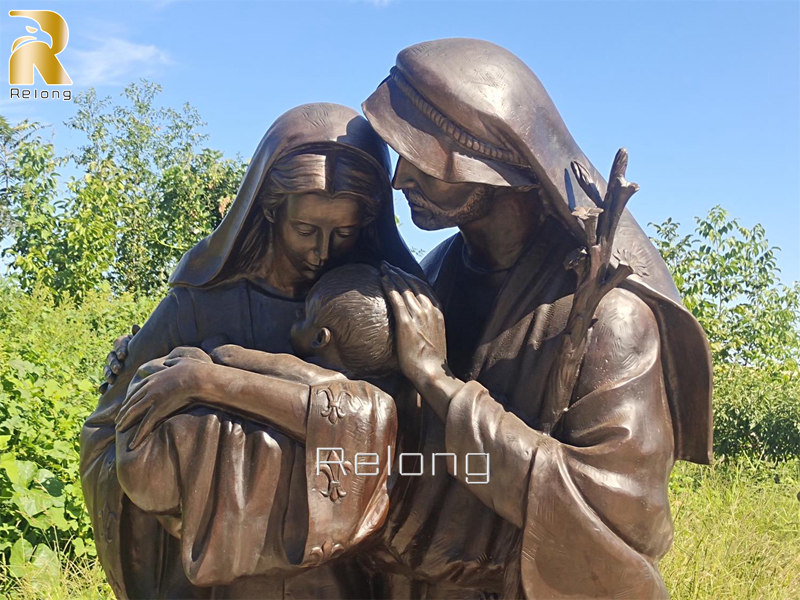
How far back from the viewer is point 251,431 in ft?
6.58

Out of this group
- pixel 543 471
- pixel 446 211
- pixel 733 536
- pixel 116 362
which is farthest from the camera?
pixel 733 536

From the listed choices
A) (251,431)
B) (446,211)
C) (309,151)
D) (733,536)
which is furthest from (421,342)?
(733,536)

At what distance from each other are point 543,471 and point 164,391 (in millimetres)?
894

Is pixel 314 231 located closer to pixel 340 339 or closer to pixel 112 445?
pixel 340 339

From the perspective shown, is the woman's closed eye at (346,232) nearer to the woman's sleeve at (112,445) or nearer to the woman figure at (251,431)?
the woman figure at (251,431)

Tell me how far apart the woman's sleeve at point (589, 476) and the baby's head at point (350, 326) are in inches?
8.8

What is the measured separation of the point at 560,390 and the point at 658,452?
0.87 ft

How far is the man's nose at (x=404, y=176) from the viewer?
2.08 meters

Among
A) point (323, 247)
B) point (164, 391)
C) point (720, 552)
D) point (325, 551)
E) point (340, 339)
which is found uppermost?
point (323, 247)

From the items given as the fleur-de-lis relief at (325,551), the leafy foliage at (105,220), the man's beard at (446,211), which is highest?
the leafy foliage at (105,220)

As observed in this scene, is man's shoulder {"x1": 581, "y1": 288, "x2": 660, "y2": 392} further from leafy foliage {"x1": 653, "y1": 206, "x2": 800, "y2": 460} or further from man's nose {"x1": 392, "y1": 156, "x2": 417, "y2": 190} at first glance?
leafy foliage {"x1": 653, "y1": 206, "x2": 800, "y2": 460}

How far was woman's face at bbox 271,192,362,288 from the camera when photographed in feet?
6.90

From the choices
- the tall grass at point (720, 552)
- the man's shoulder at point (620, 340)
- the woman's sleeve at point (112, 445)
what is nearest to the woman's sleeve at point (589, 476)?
the man's shoulder at point (620, 340)

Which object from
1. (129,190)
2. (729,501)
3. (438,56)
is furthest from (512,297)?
(129,190)
